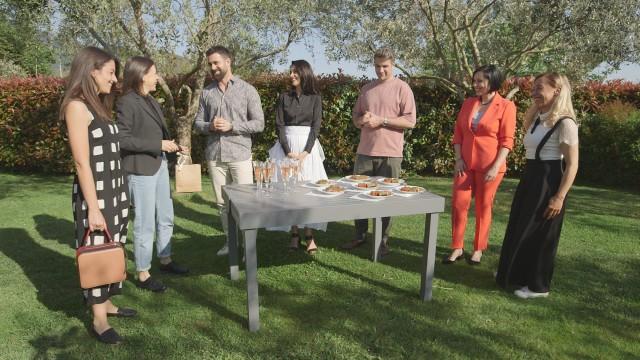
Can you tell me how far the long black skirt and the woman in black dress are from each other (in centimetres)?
312

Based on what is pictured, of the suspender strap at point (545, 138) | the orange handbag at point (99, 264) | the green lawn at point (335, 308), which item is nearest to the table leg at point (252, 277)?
the green lawn at point (335, 308)

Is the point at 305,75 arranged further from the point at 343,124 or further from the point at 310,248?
the point at 343,124

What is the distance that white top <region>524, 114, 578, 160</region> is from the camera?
133 inches

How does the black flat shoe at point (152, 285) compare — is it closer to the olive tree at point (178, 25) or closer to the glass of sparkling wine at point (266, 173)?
the glass of sparkling wine at point (266, 173)

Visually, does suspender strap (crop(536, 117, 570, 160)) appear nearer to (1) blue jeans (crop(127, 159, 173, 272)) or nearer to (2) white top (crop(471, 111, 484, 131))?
(2) white top (crop(471, 111, 484, 131))

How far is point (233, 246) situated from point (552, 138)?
109 inches

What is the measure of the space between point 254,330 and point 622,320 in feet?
9.03

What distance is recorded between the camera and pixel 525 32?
913 centimetres

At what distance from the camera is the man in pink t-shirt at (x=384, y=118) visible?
4516 millimetres

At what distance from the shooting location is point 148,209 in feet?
12.2

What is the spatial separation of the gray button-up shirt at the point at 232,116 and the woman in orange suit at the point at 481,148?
2041 millimetres

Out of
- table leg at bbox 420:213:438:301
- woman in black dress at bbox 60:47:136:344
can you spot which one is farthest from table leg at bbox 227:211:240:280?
table leg at bbox 420:213:438:301

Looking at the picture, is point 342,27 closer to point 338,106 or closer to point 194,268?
point 338,106

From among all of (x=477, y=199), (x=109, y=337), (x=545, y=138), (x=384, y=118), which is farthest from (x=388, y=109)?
(x=109, y=337)
